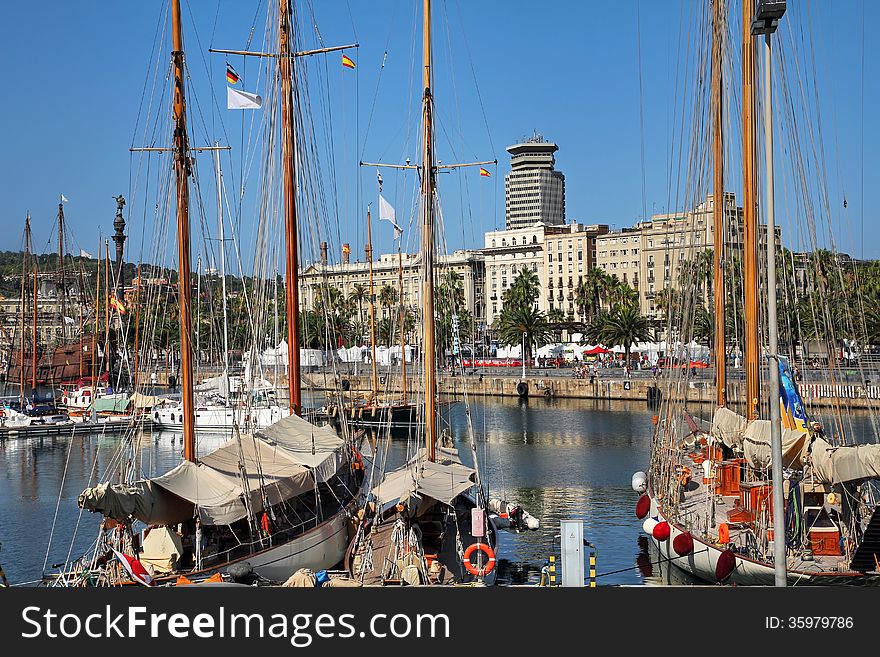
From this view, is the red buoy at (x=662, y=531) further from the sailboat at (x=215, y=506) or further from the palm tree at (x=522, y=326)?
the palm tree at (x=522, y=326)

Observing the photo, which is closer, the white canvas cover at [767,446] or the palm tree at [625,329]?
the white canvas cover at [767,446]

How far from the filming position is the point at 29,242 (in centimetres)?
9106

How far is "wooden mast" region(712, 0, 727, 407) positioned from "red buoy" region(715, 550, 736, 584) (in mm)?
16053

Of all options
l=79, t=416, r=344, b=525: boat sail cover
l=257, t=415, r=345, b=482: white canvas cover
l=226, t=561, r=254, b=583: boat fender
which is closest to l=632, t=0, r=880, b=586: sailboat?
l=257, t=415, r=345, b=482: white canvas cover

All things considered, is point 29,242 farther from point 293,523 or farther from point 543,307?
point 543,307

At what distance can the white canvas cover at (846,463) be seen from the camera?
23.2 meters

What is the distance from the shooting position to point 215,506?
1016 inches

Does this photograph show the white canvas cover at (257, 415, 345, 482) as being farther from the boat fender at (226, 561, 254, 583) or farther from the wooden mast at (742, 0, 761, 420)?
the wooden mast at (742, 0, 761, 420)

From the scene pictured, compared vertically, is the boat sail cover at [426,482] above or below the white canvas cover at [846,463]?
below

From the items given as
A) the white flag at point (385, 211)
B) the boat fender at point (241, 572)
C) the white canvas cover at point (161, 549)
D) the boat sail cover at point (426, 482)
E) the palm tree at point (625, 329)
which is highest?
the white flag at point (385, 211)

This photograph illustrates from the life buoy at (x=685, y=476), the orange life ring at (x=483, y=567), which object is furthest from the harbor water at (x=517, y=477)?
the orange life ring at (x=483, y=567)

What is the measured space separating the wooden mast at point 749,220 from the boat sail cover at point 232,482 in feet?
43.7

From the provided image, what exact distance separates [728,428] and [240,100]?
2003 centimetres
